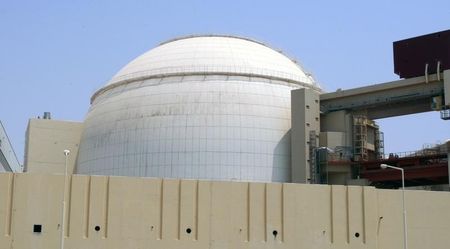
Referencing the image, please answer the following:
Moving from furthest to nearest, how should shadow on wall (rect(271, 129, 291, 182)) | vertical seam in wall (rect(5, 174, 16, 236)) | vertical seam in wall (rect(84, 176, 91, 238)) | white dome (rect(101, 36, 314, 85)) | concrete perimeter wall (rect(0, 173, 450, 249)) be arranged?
white dome (rect(101, 36, 314, 85)), shadow on wall (rect(271, 129, 291, 182)), vertical seam in wall (rect(84, 176, 91, 238)), concrete perimeter wall (rect(0, 173, 450, 249)), vertical seam in wall (rect(5, 174, 16, 236))

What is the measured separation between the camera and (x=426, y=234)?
46.3 meters

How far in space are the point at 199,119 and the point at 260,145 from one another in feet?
20.1

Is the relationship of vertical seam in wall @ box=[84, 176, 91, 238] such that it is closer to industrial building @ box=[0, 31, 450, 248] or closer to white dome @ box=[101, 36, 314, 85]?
industrial building @ box=[0, 31, 450, 248]

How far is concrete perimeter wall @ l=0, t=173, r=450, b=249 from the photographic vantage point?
127 ft

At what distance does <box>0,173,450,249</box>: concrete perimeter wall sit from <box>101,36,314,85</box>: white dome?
28.6 meters

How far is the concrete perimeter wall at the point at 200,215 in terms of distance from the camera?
38.8 meters

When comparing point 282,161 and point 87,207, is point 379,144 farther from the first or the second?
point 87,207

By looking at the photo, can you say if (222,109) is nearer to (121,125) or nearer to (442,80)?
(121,125)

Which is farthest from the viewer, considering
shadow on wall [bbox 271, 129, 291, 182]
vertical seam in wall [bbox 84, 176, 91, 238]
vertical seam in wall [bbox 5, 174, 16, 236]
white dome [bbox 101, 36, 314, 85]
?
white dome [bbox 101, 36, 314, 85]

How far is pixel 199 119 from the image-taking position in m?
67.4

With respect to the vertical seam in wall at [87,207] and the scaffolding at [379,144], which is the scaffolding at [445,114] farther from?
the vertical seam in wall at [87,207]

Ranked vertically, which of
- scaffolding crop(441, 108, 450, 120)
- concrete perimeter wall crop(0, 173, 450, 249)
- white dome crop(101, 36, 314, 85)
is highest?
white dome crop(101, 36, 314, 85)

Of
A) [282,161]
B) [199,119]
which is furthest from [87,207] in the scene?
[282,161]

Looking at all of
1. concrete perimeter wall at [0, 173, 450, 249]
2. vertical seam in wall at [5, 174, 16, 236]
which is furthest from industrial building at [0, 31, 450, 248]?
vertical seam in wall at [5, 174, 16, 236]
